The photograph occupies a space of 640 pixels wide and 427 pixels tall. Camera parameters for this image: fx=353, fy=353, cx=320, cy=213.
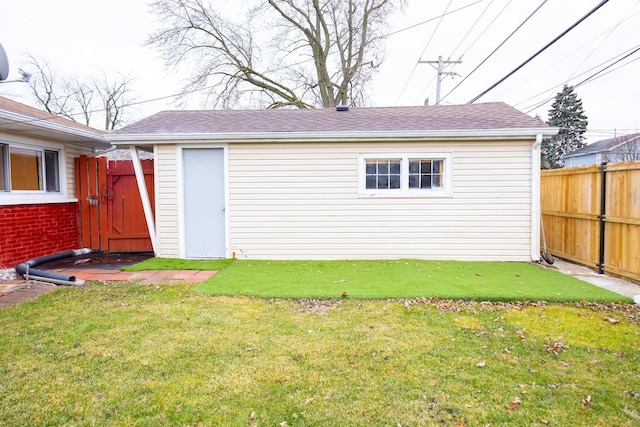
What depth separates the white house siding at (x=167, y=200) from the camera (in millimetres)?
6965

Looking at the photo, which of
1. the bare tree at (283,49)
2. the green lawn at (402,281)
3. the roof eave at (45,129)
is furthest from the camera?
the bare tree at (283,49)

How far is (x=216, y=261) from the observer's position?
22.4ft

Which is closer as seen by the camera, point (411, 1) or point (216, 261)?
point (216, 261)

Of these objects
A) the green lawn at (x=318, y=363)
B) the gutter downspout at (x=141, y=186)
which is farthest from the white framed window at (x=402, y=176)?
the gutter downspout at (x=141, y=186)

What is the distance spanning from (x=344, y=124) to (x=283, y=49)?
12081 mm

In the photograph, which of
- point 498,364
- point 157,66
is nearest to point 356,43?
point 157,66

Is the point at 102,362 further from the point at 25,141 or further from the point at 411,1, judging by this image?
the point at 411,1

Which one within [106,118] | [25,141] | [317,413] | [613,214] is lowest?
[317,413]

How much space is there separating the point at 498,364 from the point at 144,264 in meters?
5.87

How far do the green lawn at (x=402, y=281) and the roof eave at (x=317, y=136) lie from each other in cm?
236

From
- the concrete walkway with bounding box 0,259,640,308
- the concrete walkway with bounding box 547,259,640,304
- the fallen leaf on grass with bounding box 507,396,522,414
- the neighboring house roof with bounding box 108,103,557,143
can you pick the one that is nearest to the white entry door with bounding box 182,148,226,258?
the neighboring house roof with bounding box 108,103,557,143

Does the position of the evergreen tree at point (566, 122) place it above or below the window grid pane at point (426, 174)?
above

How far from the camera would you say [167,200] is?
7.00 meters

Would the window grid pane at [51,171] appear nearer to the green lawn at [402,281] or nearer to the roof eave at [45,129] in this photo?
the roof eave at [45,129]
